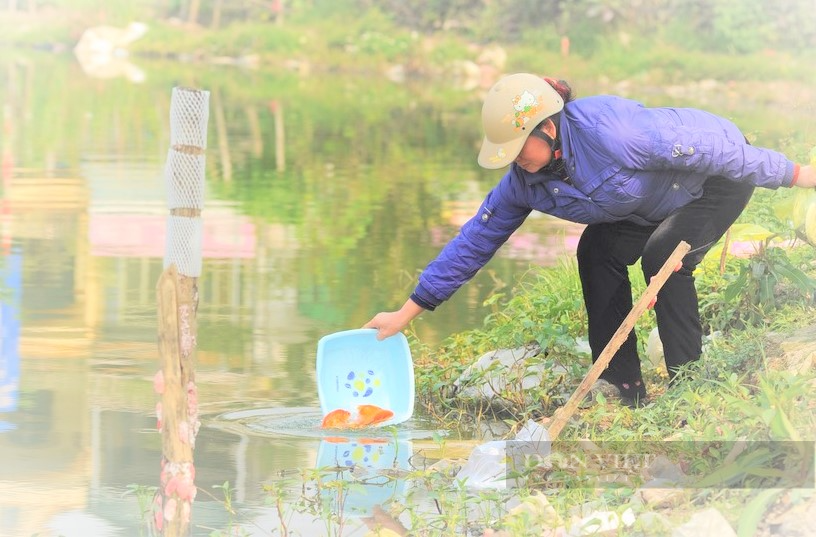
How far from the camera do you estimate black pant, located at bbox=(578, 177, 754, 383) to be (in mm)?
6039

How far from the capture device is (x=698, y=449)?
5340 millimetres

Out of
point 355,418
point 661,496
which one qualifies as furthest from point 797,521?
point 355,418

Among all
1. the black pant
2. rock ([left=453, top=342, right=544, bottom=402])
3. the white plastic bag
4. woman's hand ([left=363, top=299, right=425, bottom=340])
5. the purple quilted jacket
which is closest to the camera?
the white plastic bag

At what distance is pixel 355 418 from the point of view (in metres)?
6.63

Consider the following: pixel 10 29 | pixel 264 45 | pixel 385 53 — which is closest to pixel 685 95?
pixel 385 53

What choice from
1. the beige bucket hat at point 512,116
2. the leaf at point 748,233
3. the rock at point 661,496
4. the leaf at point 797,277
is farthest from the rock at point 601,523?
the leaf at point 748,233

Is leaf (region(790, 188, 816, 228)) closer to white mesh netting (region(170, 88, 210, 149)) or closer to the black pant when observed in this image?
the black pant

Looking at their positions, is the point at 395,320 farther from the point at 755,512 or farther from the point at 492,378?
the point at 755,512

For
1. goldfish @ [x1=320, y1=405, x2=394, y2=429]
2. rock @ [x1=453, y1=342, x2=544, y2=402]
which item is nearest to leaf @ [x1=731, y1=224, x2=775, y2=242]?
rock @ [x1=453, y1=342, x2=544, y2=402]

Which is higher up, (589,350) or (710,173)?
(710,173)

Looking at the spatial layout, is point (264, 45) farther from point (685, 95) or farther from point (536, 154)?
point (536, 154)

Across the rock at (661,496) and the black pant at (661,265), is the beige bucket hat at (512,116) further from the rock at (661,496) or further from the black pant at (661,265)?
the rock at (661,496)

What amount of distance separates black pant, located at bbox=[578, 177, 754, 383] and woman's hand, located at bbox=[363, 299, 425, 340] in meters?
0.74

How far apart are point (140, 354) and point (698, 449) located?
355 centimetres
